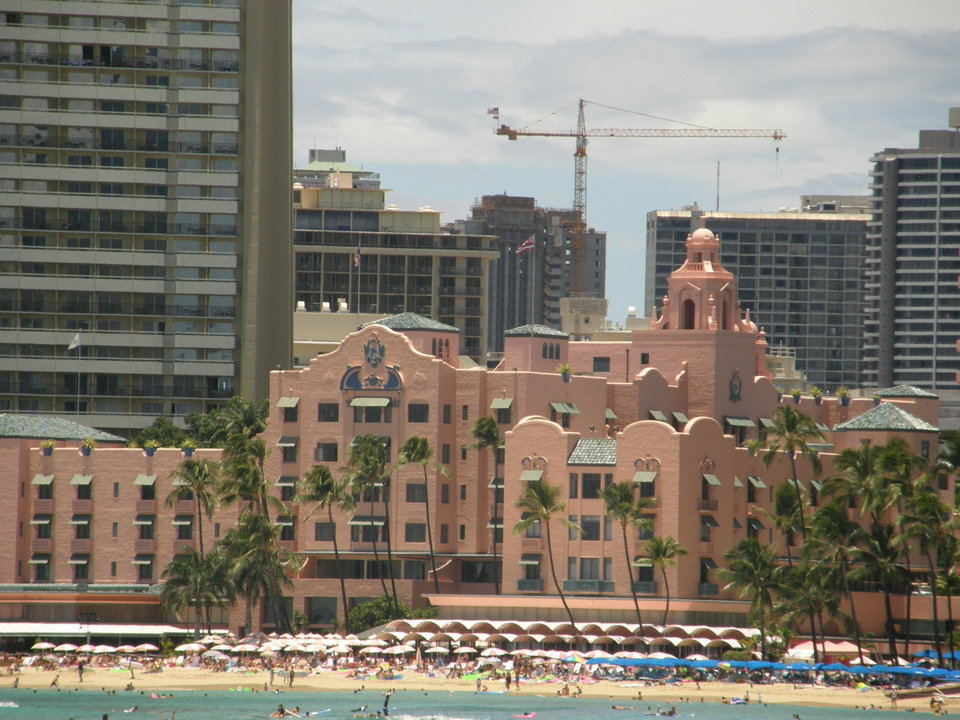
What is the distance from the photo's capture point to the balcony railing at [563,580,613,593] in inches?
5684

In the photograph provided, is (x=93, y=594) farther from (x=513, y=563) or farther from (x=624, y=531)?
(x=624, y=531)

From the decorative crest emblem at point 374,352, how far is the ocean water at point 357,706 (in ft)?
101

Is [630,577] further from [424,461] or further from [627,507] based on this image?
[424,461]

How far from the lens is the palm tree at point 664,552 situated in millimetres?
139625

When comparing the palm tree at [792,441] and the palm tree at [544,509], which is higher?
the palm tree at [792,441]

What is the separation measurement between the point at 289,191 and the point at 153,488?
135 feet

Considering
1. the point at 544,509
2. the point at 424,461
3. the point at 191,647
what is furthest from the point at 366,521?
the point at 191,647

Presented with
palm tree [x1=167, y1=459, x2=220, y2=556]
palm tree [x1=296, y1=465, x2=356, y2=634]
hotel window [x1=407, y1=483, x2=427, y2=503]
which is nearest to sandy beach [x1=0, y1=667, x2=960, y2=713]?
palm tree [x1=296, y1=465, x2=356, y2=634]

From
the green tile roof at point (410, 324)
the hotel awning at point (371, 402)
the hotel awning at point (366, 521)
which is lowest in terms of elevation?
the hotel awning at point (366, 521)

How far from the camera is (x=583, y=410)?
157 meters

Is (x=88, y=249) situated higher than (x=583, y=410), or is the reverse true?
(x=88, y=249)

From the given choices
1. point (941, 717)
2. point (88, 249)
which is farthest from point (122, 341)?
point (941, 717)

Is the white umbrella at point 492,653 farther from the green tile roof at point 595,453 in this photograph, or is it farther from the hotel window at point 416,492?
the hotel window at point 416,492

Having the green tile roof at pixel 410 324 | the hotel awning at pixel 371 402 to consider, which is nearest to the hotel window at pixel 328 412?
the hotel awning at pixel 371 402
